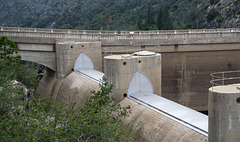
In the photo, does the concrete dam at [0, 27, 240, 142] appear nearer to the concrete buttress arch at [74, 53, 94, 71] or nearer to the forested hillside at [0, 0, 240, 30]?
the concrete buttress arch at [74, 53, 94, 71]

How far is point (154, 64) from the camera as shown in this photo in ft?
66.3

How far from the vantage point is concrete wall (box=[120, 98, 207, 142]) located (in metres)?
13.4

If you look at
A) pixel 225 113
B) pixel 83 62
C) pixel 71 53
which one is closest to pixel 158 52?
pixel 83 62

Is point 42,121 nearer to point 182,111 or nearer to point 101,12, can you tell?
point 182,111

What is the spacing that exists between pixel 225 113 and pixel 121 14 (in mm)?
111372

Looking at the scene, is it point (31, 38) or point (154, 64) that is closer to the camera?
point (154, 64)

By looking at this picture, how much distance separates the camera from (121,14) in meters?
119

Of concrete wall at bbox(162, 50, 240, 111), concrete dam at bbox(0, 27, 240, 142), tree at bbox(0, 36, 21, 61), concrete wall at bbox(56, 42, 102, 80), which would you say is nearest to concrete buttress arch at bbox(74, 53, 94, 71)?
concrete dam at bbox(0, 27, 240, 142)

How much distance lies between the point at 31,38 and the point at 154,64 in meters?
16.1

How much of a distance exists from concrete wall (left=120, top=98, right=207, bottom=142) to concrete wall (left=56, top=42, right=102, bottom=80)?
1209 centimetres

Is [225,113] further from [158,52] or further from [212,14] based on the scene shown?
[212,14]

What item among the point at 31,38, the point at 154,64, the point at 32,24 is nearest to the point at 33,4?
the point at 32,24

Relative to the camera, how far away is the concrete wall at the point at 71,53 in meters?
28.7

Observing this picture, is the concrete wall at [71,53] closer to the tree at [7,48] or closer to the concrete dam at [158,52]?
the concrete dam at [158,52]
